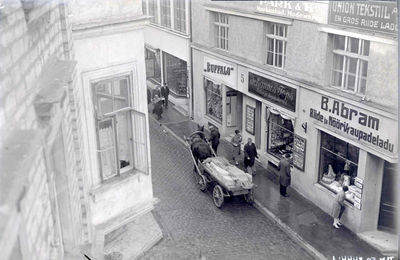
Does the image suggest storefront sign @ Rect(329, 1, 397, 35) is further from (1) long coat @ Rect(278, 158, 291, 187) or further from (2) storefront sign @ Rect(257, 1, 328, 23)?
(1) long coat @ Rect(278, 158, 291, 187)

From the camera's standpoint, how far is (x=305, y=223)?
1170 centimetres

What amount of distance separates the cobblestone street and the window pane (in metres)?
4.52

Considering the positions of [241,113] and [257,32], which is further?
[241,113]

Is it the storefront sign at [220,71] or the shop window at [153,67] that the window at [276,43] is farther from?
the shop window at [153,67]

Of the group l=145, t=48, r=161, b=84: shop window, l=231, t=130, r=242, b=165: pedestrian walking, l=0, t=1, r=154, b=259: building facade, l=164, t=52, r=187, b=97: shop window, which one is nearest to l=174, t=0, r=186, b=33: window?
l=164, t=52, r=187, b=97: shop window

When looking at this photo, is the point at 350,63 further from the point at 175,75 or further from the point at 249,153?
the point at 175,75

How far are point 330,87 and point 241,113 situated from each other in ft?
18.3

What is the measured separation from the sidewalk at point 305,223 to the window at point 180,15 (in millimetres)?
6659

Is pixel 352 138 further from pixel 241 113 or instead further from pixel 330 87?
pixel 241 113

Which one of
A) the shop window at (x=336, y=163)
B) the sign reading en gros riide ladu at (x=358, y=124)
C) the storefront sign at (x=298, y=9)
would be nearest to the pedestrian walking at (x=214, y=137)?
the sign reading en gros riide ladu at (x=358, y=124)

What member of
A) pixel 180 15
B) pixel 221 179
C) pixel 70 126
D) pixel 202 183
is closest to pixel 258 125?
pixel 202 183

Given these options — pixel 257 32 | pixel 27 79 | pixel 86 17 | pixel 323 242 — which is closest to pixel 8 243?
pixel 27 79

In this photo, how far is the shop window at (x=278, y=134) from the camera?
13711 millimetres

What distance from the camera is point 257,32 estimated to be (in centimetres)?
1379
